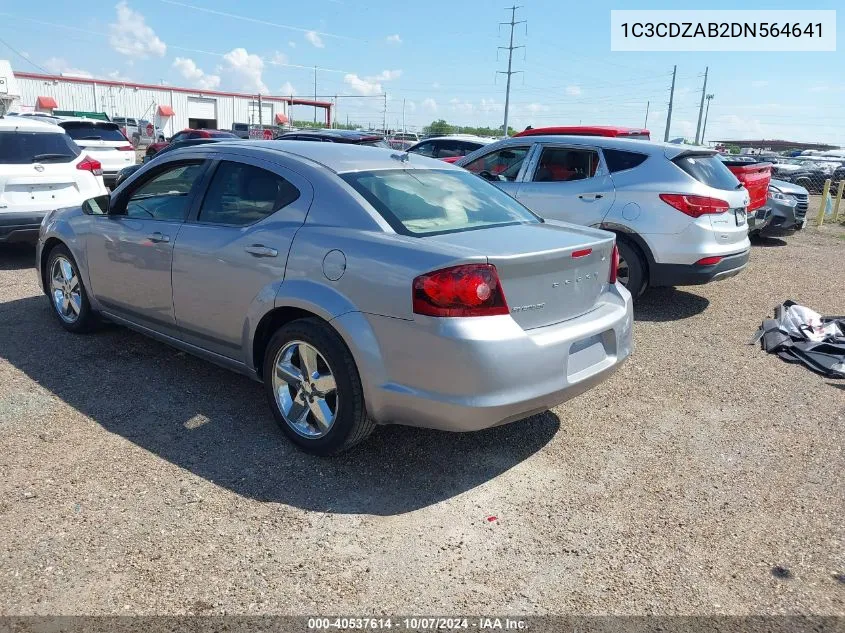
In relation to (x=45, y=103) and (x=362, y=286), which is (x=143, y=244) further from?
(x=45, y=103)

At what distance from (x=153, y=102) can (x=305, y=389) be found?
210 feet

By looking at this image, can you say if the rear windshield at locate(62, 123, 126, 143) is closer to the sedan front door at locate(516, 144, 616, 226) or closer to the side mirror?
the side mirror

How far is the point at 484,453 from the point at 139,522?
1795 millimetres

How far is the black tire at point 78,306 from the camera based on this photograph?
5.20 metres

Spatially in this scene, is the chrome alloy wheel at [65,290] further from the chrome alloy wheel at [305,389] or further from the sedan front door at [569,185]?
the sedan front door at [569,185]

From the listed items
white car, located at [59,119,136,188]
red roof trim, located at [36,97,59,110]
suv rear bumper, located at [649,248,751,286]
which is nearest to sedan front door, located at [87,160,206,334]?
suv rear bumper, located at [649,248,751,286]

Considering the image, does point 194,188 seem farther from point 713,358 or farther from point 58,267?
point 713,358

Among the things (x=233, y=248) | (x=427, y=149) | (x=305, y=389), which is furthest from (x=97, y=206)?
(x=427, y=149)

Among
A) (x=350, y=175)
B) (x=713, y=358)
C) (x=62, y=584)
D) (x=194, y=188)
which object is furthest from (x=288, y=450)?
(x=713, y=358)

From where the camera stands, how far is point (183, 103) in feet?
202

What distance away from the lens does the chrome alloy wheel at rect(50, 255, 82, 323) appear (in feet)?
17.4

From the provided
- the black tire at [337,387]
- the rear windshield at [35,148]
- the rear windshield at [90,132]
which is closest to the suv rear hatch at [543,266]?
the black tire at [337,387]

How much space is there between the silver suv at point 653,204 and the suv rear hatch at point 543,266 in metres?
2.90

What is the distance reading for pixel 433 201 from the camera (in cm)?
379
